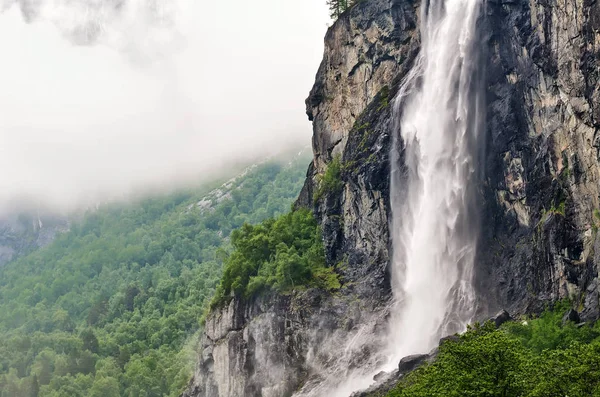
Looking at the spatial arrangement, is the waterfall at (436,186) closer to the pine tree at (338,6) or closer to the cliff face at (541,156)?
the cliff face at (541,156)

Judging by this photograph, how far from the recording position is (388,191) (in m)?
77.4

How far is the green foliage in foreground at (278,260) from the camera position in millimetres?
80000

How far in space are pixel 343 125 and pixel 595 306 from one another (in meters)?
42.1

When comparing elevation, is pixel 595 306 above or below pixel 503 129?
below

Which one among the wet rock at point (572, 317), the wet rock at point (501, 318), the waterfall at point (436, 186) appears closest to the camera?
the wet rock at point (572, 317)

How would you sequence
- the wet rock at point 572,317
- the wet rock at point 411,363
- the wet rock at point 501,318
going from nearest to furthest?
the wet rock at point 572,317 < the wet rock at point 411,363 < the wet rock at point 501,318

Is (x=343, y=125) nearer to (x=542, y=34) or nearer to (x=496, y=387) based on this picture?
(x=542, y=34)

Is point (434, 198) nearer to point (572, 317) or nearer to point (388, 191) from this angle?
point (388, 191)

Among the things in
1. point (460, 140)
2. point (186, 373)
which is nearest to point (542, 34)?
point (460, 140)

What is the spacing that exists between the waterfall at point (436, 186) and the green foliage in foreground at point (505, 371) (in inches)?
920

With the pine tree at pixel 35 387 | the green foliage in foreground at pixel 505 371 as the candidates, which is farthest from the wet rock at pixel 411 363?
the pine tree at pixel 35 387

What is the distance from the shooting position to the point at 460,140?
71.4m

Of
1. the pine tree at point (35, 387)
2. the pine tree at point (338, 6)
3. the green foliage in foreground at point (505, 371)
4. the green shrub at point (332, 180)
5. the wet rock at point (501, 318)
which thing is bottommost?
the green foliage in foreground at point (505, 371)

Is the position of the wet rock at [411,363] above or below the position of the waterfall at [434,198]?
below
